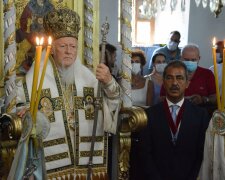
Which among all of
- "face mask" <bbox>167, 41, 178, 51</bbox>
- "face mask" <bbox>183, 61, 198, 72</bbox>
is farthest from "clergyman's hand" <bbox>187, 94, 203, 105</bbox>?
"face mask" <bbox>167, 41, 178, 51</bbox>

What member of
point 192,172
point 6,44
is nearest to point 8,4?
point 6,44

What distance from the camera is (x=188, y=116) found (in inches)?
114

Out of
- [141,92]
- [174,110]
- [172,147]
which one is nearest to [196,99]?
[141,92]

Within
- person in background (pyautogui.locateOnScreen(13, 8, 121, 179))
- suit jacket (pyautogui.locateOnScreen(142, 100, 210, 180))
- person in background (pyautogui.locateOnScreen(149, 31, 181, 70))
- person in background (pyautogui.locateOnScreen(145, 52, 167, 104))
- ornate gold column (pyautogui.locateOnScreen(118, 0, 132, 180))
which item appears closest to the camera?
person in background (pyautogui.locateOnScreen(13, 8, 121, 179))

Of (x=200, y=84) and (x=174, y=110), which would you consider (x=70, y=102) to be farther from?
(x=200, y=84)

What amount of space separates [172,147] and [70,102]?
0.83 m

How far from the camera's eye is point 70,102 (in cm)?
282

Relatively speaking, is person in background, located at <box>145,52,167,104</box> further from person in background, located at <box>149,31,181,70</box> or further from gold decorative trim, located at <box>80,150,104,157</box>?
person in background, located at <box>149,31,181,70</box>

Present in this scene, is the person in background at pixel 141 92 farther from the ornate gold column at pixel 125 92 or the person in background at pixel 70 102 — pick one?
the person in background at pixel 70 102

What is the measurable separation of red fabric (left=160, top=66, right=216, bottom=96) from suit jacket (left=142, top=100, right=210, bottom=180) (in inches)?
43.6

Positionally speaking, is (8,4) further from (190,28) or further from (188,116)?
(190,28)

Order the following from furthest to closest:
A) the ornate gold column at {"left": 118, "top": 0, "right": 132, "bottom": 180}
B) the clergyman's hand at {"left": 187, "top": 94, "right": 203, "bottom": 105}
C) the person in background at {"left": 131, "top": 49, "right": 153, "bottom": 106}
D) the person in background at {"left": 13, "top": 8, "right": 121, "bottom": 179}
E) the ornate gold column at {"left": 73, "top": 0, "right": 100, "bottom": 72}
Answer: the person in background at {"left": 131, "top": 49, "right": 153, "bottom": 106}
the clergyman's hand at {"left": 187, "top": 94, "right": 203, "bottom": 105}
the ornate gold column at {"left": 73, "top": 0, "right": 100, "bottom": 72}
the ornate gold column at {"left": 118, "top": 0, "right": 132, "bottom": 180}
the person in background at {"left": 13, "top": 8, "right": 121, "bottom": 179}

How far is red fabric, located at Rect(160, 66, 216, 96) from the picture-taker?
4.00 m

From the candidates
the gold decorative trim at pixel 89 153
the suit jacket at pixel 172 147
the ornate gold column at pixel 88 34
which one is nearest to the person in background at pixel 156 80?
the ornate gold column at pixel 88 34
